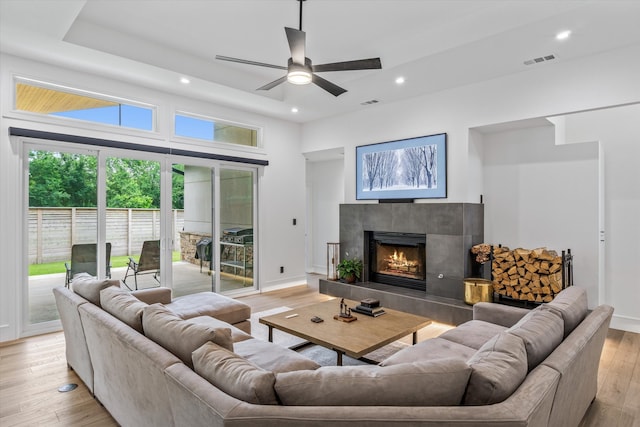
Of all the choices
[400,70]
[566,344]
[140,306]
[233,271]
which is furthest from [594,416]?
[233,271]

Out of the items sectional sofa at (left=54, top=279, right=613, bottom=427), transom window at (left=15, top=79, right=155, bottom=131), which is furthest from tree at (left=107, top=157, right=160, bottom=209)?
sectional sofa at (left=54, top=279, right=613, bottom=427)

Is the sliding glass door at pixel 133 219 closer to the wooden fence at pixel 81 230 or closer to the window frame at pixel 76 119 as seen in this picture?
the wooden fence at pixel 81 230

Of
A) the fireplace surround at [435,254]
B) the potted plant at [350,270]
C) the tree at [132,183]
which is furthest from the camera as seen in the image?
the potted plant at [350,270]

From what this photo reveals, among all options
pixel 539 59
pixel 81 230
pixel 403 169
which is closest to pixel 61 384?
pixel 81 230

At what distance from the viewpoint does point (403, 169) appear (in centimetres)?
530

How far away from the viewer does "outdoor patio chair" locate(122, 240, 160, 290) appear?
485 centimetres

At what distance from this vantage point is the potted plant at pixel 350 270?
222 inches

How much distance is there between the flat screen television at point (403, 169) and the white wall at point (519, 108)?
4.5 inches

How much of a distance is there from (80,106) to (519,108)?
5.29 m

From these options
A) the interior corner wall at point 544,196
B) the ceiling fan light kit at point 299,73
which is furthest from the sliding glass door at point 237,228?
the interior corner wall at point 544,196

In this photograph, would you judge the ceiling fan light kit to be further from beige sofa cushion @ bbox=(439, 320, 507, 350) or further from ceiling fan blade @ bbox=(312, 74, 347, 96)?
beige sofa cushion @ bbox=(439, 320, 507, 350)

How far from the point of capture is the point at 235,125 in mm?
5980

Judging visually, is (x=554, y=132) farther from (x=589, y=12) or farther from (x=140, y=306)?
(x=140, y=306)

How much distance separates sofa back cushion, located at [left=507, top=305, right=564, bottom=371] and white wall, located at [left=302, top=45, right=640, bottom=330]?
→ 2764mm
